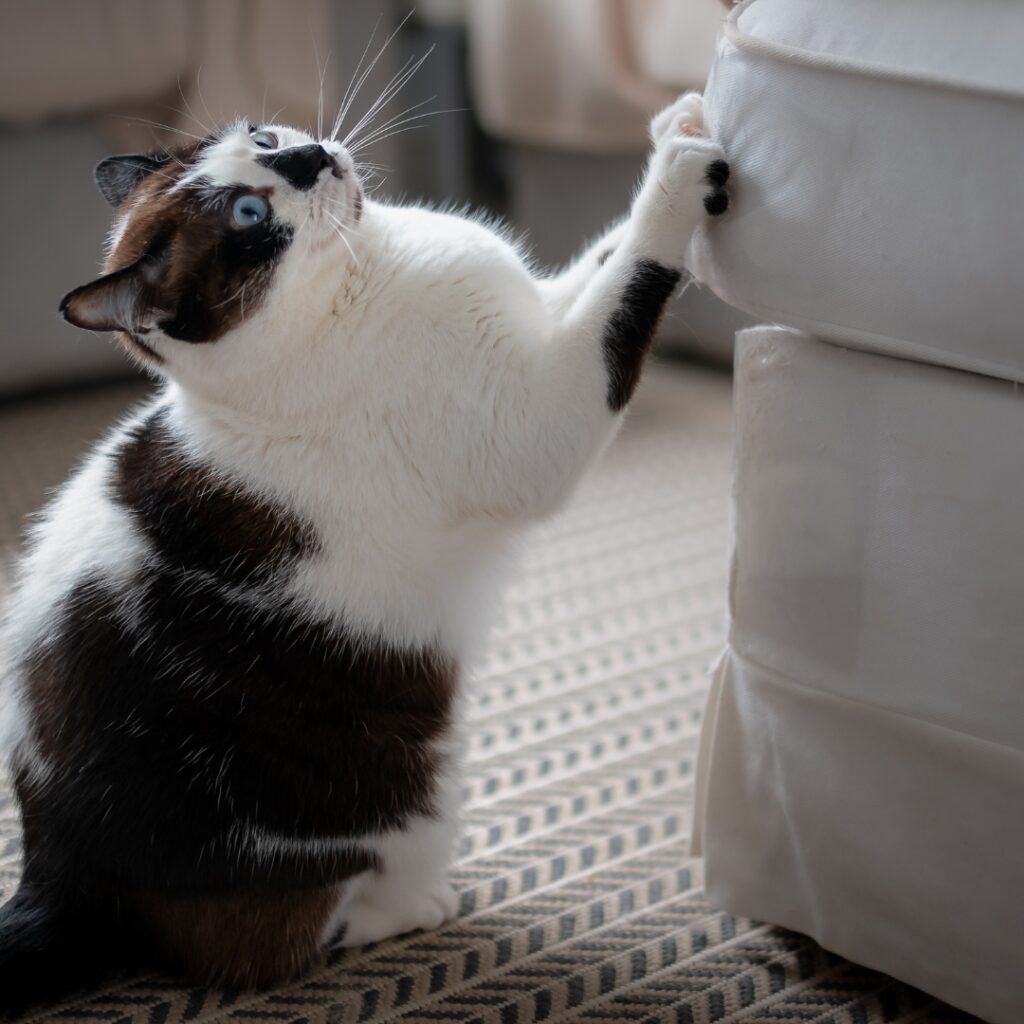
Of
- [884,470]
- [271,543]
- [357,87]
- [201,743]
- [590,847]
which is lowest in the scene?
[590,847]

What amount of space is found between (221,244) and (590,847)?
2.18 ft

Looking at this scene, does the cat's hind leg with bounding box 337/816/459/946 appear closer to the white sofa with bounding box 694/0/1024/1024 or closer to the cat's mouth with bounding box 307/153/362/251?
the white sofa with bounding box 694/0/1024/1024

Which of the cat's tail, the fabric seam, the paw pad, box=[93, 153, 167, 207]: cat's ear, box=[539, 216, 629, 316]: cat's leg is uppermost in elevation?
the fabric seam

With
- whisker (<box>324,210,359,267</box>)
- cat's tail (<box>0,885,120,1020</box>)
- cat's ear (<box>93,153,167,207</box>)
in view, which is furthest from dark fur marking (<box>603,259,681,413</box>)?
cat's tail (<box>0,885,120,1020</box>)

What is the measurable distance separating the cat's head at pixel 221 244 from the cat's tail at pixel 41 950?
434mm

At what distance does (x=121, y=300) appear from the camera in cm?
101

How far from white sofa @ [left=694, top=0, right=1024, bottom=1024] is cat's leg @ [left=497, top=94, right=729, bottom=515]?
4 cm

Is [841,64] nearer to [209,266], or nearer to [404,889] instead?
[209,266]

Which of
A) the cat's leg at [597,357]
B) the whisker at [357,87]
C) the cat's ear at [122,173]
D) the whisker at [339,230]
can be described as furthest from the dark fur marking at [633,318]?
the cat's ear at [122,173]

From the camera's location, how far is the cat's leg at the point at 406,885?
1.10m

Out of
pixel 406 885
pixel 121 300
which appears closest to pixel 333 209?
pixel 121 300

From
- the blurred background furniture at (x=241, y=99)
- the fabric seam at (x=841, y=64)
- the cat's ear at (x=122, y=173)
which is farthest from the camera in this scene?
the blurred background furniture at (x=241, y=99)

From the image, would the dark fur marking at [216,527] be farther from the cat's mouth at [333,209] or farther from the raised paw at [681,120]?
the raised paw at [681,120]

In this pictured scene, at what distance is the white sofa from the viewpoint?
0.84 metres
